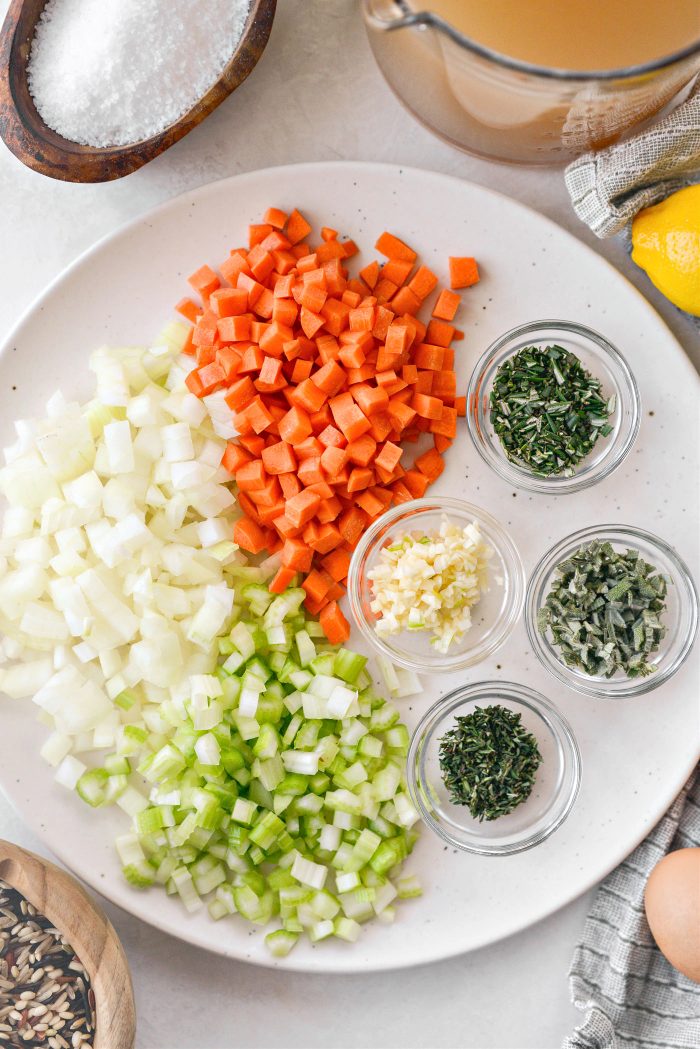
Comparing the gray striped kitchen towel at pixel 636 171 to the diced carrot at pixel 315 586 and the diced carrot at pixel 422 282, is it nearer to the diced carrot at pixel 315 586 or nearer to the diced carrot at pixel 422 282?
the diced carrot at pixel 422 282

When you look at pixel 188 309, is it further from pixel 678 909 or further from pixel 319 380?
pixel 678 909

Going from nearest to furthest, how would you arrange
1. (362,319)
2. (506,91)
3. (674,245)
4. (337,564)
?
1. (506,91)
2. (674,245)
3. (362,319)
4. (337,564)

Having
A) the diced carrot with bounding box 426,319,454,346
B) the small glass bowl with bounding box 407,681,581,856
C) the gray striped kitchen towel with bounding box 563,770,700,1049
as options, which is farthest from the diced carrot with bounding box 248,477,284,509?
the gray striped kitchen towel with bounding box 563,770,700,1049

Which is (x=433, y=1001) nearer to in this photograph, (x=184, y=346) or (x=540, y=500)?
(x=540, y=500)

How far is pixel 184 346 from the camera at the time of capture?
1.96m

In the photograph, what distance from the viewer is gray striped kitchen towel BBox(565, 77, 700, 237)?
178 centimetres

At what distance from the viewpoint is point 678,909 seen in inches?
70.1

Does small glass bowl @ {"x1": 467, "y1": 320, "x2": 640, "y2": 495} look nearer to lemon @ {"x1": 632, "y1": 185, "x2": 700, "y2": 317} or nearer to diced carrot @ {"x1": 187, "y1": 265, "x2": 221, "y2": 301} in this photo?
lemon @ {"x1": 632, "y1": 185, "x2": 700, "y2": 317}

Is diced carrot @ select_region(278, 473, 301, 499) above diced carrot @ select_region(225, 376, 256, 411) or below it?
below

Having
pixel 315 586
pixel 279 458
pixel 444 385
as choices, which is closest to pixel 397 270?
pixel 444 385

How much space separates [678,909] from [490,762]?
0.45 m

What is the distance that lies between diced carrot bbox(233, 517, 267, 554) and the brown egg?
1.05 m

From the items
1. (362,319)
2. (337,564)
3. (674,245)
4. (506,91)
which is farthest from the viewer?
(337,564)

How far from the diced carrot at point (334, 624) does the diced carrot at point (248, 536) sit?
0.20m
